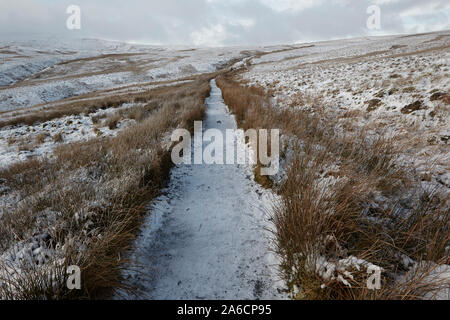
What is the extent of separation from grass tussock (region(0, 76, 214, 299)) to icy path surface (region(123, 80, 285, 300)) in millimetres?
287

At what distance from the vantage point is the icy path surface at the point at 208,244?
2006 millimetres

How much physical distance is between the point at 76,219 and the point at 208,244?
153cm

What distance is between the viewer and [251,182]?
12.7 feet

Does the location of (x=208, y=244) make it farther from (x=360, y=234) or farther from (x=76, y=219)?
(x=360, y=234)

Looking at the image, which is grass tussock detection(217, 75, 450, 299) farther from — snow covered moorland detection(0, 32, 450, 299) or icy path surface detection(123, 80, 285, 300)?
icy path surface detection(123, 80, 285, 300)

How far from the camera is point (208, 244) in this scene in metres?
2.52

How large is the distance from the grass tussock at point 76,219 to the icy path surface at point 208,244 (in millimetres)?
287

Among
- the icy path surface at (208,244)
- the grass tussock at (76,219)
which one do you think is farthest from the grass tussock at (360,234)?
the grass tussock at (76,219)

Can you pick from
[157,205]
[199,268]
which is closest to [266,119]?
[157,205]

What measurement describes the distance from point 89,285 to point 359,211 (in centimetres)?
269

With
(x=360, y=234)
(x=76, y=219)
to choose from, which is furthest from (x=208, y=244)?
(x=360, y=234)

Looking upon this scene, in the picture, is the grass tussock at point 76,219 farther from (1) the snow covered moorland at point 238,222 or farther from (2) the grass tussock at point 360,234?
(2) the grass tussock at point 360,234
